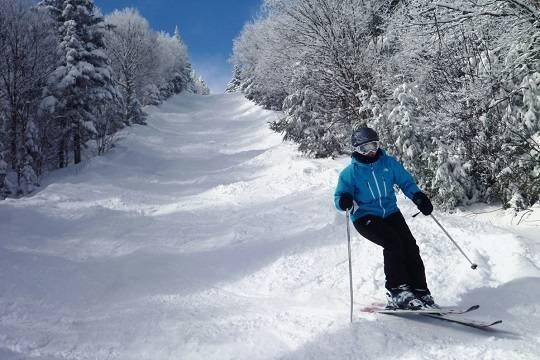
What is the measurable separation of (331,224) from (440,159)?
3.38 meters

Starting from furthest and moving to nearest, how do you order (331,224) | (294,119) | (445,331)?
(294,119) < (331,224) < (445,331)

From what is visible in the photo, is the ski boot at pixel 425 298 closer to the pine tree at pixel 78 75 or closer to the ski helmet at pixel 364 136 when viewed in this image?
the ski helmet at pixel 364 136

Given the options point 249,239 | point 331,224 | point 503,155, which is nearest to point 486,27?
point 503,155

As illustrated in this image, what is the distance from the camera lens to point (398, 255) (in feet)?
14.1

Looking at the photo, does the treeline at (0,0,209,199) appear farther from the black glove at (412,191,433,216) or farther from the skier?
the black glove at (412,191,433,216)

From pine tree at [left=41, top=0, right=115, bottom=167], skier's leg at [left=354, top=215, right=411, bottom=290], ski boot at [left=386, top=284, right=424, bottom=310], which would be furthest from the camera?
pine tree at [left=41, top=0, right=115, bottom=167]

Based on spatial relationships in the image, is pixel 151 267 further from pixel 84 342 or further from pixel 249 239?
pixel 84 342

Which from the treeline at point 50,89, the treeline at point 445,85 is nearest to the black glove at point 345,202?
the treeline at point 445,85

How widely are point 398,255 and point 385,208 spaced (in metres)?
0.52

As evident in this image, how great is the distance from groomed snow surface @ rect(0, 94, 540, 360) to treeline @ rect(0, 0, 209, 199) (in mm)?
7021

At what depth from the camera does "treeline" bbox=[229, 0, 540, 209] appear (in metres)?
8.05

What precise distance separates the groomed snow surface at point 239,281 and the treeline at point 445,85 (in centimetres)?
103

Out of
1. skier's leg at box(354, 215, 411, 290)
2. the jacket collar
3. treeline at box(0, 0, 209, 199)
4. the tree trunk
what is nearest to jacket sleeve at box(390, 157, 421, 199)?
the jacket collar

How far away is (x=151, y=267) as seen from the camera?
22.0 ft
